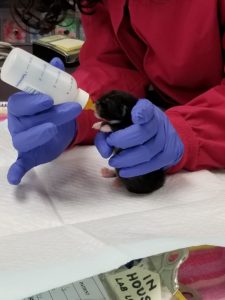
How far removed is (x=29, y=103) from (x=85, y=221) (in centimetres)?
14

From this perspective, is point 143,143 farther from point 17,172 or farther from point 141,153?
point 17,172

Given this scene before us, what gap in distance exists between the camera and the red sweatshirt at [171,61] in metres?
0.67

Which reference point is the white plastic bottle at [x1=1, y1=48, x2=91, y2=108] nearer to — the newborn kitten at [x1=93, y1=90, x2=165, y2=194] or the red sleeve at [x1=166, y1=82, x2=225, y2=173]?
the newborn kitten at [x1=93, y1=90, x2=165, y2=194]

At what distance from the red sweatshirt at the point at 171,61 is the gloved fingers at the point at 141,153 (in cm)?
9

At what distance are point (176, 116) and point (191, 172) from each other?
0.26 ft

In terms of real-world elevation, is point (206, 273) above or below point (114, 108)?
below

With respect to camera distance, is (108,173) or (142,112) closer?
(142,112)

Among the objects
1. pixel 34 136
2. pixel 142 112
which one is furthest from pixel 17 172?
pixel 142 112

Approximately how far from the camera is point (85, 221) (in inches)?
21.1

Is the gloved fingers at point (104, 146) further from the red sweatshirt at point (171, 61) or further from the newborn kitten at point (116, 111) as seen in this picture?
the red sweatshirt at point (171, 61)

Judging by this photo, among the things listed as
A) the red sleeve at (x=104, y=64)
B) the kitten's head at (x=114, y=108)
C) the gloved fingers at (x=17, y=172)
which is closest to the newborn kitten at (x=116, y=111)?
the kitten's head at (x=114, y=108)

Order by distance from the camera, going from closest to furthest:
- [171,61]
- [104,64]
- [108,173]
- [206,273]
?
[206,273] < [108,173] < [171,61] < [104,64]

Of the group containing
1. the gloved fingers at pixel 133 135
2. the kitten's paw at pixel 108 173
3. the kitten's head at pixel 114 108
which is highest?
the kitten's head at pixel 114 108

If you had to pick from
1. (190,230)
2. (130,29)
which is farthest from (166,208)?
(130,29)
